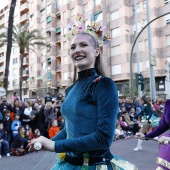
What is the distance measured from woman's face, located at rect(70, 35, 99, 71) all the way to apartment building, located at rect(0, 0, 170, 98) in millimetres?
20272

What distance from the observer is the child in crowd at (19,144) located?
9055 millimetres

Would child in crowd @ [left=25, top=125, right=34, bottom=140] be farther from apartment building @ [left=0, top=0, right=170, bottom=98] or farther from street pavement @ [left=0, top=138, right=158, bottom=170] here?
apartment building @ [left=0, top=0, right=170, bottom=98]

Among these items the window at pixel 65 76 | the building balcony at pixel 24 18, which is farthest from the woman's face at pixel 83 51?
the building balcony at pixel 24 18

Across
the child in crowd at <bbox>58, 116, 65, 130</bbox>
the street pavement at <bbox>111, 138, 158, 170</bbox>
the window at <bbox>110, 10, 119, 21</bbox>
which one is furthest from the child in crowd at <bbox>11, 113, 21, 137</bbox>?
the window at <bbox>110, 10, 119, 21</bbox>

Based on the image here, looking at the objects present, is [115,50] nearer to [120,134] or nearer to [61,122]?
[120,134]

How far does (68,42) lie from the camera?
38812 millimetres

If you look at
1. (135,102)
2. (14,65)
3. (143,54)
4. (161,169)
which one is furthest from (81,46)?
(14,65)

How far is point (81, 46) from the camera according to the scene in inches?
73.8

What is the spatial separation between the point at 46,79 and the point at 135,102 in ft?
101

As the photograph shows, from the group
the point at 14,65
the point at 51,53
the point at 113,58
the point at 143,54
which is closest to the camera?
the point at 143,54

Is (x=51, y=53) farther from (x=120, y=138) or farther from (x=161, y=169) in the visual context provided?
(x=161, y=169)

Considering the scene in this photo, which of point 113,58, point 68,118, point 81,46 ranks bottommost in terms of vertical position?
point 68,118

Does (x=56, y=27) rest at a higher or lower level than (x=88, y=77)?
higher

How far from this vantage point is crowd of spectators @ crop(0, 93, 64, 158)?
9.31 metres
